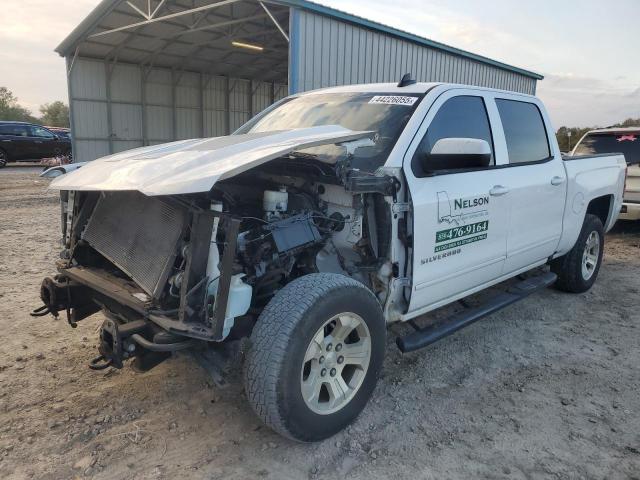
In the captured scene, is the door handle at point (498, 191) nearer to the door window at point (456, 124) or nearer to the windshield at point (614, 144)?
the door window at point (456, 124)

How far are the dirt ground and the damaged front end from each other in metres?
0.41

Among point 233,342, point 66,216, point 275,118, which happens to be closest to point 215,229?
point 233,342

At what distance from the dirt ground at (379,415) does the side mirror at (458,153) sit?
5.05 feet

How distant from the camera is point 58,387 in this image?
10.9 feet

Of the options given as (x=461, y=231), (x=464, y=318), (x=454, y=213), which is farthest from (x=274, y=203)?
(x=464, y=318)

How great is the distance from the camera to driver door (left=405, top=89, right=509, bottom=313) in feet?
10.7

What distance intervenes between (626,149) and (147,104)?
14.6 meters

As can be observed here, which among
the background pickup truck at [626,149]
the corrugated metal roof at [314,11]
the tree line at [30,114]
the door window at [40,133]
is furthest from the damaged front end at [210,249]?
the tree line at [30,114]

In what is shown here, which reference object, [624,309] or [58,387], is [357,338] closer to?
[58,387]

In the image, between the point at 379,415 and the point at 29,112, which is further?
the point at 29,112

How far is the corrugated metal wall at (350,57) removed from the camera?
31.1 feet

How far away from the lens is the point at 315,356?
109 inches

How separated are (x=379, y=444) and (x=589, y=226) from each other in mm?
3855

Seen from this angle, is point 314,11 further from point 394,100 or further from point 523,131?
point 394,100
